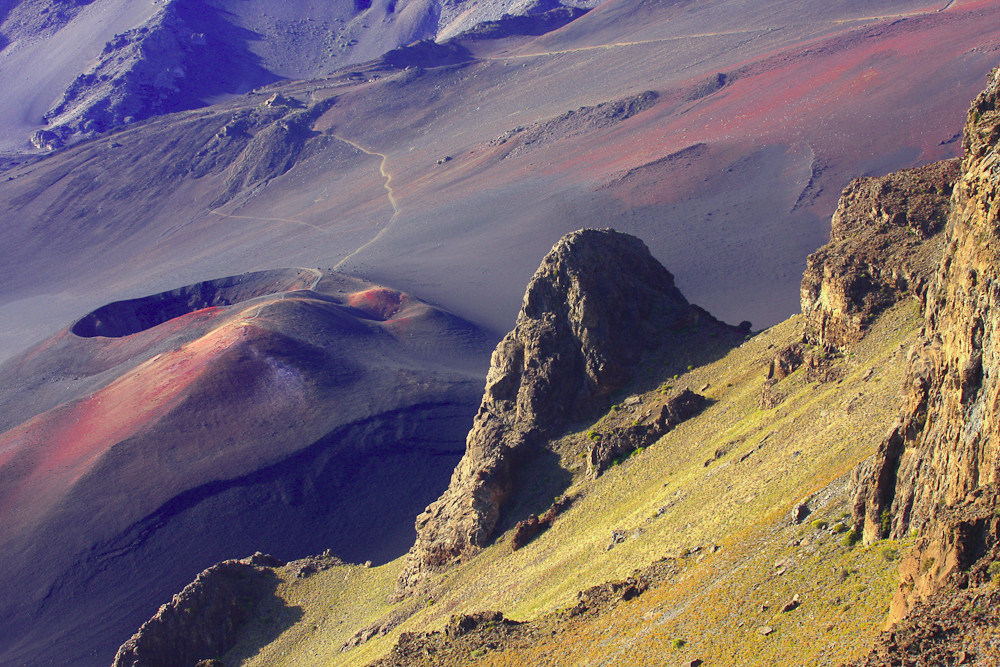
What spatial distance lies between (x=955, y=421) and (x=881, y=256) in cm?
987

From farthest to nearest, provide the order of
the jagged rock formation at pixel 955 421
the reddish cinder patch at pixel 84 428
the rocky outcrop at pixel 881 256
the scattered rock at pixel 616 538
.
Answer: the reddish cinder patch at pixel 84 428 < the rocky outcrop at pixel 881 256 < the scattered rock at pixel 616 538 < the jagged rock formation at pixel 955 421

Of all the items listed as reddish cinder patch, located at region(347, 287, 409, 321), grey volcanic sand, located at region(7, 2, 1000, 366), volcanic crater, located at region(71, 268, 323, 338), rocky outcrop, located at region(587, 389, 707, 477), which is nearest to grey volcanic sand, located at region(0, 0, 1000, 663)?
grey volcanic sand, located at region(7, 2, 1000, 366)

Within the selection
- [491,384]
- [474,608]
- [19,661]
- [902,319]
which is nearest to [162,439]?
[19,661]

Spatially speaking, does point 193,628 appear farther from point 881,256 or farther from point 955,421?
point 955,421

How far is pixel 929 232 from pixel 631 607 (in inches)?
455

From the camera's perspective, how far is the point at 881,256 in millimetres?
20188

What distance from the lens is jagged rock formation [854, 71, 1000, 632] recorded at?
1016cm

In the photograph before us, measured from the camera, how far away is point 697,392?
24.3 metres

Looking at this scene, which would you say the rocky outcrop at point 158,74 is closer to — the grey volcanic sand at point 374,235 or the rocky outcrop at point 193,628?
the grey volcanic sand at point 374,235

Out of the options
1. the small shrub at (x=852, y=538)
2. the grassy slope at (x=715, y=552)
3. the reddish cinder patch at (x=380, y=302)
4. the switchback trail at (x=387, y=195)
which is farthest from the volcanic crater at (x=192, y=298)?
the small shrub at (x=852, y=538)

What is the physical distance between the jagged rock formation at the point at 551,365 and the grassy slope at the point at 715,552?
1102 millimetres

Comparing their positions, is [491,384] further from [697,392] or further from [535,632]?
[535,632]

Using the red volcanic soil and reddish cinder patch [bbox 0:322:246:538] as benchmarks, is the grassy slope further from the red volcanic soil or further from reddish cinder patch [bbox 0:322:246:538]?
reddish cinder patch [bbox 0:322:246:538]

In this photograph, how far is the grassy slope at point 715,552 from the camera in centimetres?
1252
